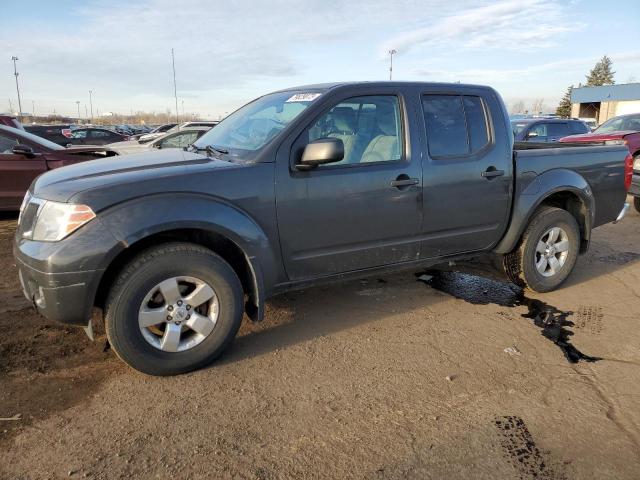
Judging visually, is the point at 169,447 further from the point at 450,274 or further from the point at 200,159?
the point at 450,274

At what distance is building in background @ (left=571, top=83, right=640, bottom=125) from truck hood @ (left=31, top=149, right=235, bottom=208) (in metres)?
51.2

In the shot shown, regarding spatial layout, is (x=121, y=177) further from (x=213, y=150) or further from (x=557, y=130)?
(x=557, y=130)

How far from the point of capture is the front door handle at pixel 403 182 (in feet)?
12.0

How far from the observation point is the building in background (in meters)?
46.9

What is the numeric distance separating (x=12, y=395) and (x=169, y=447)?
1133 mm

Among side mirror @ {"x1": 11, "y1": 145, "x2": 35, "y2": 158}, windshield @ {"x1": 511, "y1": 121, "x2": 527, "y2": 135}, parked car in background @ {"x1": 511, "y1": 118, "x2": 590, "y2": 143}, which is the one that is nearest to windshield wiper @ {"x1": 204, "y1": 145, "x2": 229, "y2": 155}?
side mirror @ {"x1": 11, "y1": 145, "x2": 35, "y2": 158}

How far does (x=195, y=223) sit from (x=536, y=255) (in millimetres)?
3271

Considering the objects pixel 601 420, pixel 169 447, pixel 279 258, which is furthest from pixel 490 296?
pixel 169 447

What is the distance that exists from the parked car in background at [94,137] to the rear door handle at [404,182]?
756 inches

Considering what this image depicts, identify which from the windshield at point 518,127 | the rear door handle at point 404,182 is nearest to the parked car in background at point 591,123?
the windshield at point 518,127

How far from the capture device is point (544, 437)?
8.38ft

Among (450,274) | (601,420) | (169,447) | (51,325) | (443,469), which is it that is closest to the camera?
(443,469)

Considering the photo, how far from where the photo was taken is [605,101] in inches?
1941

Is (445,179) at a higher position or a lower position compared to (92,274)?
higher
